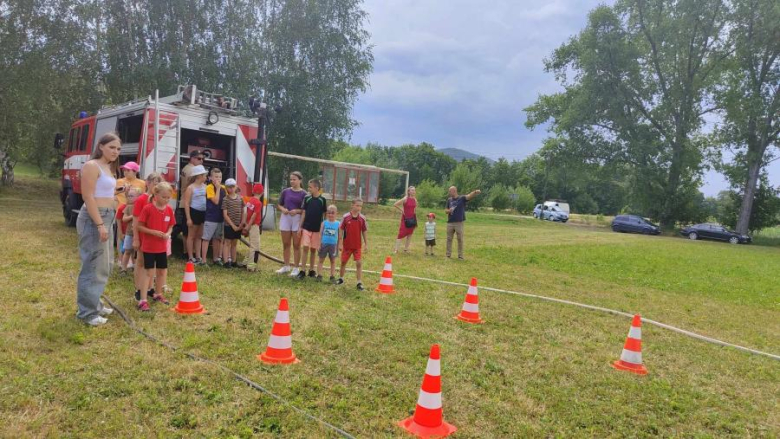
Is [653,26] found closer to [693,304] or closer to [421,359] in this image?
[693,304]

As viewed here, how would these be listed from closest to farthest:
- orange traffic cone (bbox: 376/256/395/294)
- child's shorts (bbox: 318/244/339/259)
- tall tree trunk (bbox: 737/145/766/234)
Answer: orange traffic cone (bbox: 376/256/395/294), child's shorts (bbox: 318/244/339/259), tall tree trunk (bbox: 737/145/766/234)

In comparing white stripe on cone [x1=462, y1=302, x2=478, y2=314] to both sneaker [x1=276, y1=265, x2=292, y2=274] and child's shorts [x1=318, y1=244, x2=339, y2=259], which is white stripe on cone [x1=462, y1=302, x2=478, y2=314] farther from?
sneaker [x1=276, y1=265, x2=292, y2=274]

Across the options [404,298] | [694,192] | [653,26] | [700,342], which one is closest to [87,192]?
[404,298]

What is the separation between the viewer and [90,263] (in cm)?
468

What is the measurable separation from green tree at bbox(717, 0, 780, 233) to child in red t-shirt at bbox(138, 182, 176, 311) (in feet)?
127

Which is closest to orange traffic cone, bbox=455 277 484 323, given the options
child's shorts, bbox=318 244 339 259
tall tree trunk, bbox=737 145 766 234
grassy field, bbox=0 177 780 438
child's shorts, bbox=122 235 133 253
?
grassy field, bbox=0 177 780 438

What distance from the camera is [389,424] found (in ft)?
10.9

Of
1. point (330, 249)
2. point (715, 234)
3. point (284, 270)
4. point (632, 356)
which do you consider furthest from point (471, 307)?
point (715, 234)

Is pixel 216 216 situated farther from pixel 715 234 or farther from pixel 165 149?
pixel 715 234

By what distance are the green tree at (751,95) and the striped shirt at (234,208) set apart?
37.1 m

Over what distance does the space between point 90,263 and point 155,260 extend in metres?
0.83

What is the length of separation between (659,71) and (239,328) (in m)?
41.0

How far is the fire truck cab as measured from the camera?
26.8 feet

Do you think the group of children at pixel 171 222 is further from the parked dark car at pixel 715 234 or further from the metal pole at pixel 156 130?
the parked dark car at pixel 715 234
